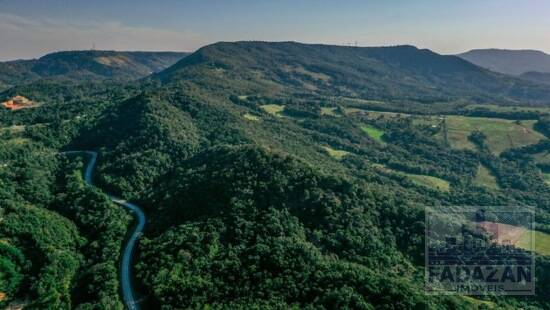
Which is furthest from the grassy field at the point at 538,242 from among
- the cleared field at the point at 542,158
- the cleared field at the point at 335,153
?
the cleared field at the point at 335,153

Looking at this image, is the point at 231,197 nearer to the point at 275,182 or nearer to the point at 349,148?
the point at 275,182

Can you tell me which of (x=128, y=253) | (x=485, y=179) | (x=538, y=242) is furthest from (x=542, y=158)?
(x=128, y=253)

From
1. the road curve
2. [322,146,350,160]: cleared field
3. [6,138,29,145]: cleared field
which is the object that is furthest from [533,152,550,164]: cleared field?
[6,138,29,145]: cleared field

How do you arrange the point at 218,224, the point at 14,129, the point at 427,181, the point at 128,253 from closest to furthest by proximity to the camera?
the point at 218,224 < the point at 128,253 < the point at 427,181 < the point at 14,129

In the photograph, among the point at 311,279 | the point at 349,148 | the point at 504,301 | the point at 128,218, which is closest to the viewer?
the point at 311,279

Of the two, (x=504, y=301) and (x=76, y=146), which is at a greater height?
(x=76, y=146)

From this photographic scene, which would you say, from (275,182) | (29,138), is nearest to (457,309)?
(275,182)

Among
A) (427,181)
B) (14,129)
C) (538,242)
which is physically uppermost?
(14,129)

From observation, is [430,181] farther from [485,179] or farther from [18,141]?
[18,141]
